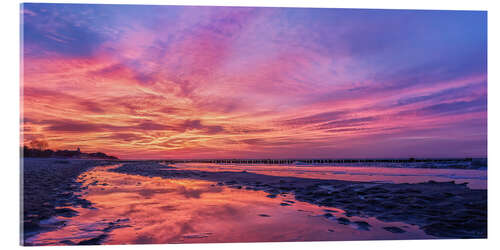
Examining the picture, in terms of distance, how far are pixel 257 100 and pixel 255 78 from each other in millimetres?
630

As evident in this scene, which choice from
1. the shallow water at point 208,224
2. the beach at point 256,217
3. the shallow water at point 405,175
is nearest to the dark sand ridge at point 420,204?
the beach at point 256,217

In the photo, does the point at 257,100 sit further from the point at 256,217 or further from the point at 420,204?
the point at 420,204

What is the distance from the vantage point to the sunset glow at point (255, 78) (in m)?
5.97

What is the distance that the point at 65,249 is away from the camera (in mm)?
3920

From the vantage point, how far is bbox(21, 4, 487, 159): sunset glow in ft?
19.6

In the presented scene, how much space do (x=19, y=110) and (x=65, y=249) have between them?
3215mm

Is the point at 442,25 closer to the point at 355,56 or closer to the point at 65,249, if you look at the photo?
the point at 355,56

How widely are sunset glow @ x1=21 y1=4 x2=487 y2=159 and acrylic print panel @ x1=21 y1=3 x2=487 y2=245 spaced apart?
0.10 feet

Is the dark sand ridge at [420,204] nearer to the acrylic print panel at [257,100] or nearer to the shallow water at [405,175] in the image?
the acrylic print panel at [257,100]

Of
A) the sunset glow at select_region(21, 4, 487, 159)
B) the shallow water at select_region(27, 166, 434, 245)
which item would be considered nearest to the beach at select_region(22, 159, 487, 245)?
the shallow water at select_region(27, 166, 434, 245)

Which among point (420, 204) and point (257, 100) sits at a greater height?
point (257, 100)

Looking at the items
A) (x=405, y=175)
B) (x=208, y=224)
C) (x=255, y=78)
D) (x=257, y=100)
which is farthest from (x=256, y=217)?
(x=405, y=175)

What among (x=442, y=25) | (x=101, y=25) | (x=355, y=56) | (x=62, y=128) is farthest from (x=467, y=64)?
(x=62, y=128)

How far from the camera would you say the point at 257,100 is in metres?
7.23
